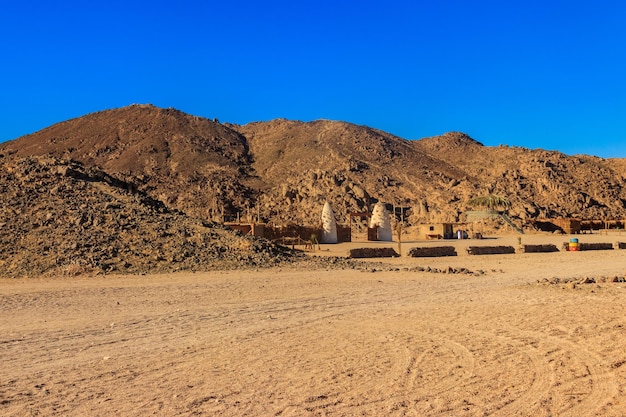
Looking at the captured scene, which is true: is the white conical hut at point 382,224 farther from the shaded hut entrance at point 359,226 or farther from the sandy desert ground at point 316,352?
the sandy desert ground at point 316,352

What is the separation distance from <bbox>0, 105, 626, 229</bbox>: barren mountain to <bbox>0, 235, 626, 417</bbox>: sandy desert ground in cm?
4240

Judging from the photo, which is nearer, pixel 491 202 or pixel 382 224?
pixel 382 224

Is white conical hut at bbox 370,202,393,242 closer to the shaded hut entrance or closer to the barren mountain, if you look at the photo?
the shaded hut entrance

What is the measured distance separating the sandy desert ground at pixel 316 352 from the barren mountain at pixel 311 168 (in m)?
42.4

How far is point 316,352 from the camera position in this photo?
22.4ft

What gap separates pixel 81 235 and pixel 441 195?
50.9 m

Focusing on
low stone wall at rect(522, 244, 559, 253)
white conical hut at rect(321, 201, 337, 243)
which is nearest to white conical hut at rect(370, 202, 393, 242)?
white conical hut at rect(321, 201, 337, 243)

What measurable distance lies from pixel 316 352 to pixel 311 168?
6685 centimetres

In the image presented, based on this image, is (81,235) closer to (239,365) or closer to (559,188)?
(239,365)

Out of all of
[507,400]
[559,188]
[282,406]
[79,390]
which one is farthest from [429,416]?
[559,188]

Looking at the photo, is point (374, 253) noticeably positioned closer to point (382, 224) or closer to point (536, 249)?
point (536, 249)

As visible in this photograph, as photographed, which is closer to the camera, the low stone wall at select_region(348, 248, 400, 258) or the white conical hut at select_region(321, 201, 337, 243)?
the low stone wall at select_region(348, 248, 400, 258)

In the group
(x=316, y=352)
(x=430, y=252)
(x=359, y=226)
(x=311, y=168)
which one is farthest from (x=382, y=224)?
(x=311, y=168)

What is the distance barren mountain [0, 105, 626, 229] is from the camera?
61531mm
